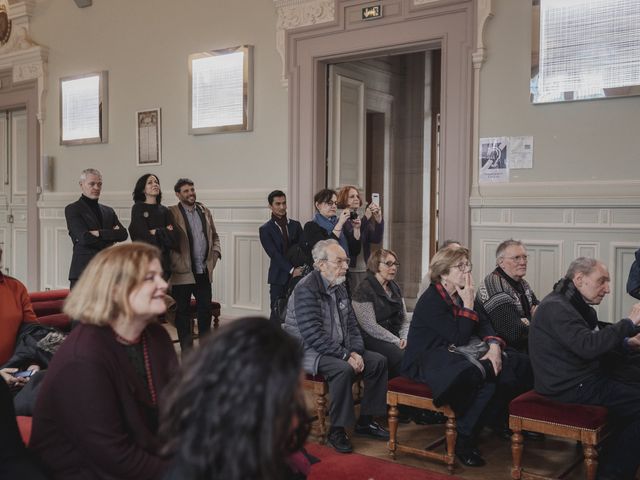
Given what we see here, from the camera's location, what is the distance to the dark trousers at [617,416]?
3144 mm

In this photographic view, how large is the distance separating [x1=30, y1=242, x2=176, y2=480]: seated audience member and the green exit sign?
14.8 feet

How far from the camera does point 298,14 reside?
659 cm

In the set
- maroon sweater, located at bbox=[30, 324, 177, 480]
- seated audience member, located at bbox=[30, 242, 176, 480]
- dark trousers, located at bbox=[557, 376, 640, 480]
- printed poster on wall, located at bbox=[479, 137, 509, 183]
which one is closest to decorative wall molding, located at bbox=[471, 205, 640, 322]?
printed poster on wall, located at bbox=[479, 137, 509, 183]

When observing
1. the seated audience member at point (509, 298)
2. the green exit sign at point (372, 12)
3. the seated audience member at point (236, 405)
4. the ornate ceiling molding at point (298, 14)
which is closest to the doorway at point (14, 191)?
the ornate ceiling molding at point (298, 14)

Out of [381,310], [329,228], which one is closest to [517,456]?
[381,310]

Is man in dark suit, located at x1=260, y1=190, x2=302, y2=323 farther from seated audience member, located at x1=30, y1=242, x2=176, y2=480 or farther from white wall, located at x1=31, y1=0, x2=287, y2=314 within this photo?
seated audience member, located at x1=30, y1=242, x2=176, y2=480

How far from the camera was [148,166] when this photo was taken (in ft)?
25.9

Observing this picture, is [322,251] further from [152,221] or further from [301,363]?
[301,363]

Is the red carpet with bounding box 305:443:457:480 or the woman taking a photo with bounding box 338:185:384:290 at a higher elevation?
the woman taking a photo with bounding box 338:185:384:290

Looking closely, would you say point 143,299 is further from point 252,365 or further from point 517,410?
point 517,410

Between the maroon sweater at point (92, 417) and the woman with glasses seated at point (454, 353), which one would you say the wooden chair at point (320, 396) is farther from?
the maroon sweater at point (92, 417)

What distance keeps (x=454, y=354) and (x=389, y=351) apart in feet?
2.50

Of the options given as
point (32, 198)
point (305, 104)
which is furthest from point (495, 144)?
point (32, 198)

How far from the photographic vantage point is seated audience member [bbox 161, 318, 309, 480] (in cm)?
123
